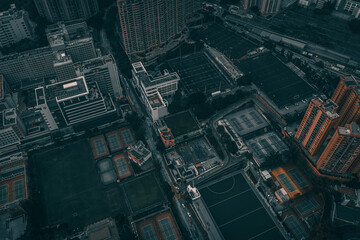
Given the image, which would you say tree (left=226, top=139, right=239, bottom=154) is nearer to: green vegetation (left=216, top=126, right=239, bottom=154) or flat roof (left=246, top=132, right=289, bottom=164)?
green vegetation (left=216, top=126, right=239, bottom=154)

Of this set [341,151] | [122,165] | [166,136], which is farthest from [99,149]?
[341,151]

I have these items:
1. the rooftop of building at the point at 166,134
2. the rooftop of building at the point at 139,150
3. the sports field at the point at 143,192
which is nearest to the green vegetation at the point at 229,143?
the rooftop of building at the point at 166,134

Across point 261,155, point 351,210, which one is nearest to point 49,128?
point 261,155

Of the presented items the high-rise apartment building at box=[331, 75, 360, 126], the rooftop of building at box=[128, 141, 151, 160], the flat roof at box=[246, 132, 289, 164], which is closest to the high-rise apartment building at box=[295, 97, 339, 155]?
the flat roof at box=[246, 132, 289, 164]

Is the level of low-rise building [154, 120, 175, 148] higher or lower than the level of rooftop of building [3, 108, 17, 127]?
higher

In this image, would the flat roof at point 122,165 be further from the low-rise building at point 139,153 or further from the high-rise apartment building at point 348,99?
the high-rise apartment building at point 348,99

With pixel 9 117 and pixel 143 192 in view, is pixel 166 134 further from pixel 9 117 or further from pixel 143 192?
pixel 9 117

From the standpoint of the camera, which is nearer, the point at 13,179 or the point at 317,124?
the point at 317,124
